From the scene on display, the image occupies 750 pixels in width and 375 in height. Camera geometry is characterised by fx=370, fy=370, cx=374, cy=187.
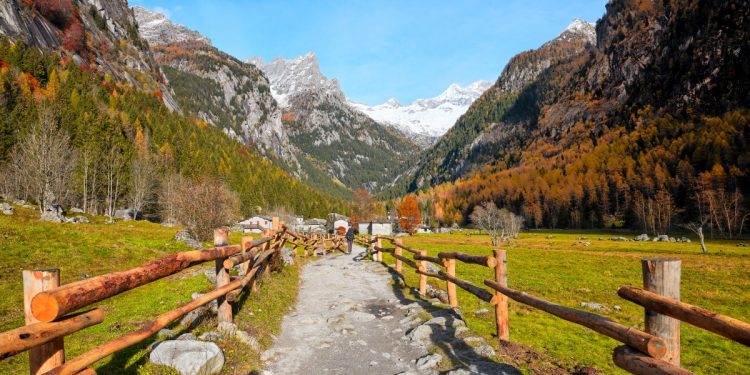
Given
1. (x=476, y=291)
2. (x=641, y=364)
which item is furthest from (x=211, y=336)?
(x=641, y=364)

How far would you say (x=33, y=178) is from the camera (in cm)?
4691

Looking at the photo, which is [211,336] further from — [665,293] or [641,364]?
[665,293]

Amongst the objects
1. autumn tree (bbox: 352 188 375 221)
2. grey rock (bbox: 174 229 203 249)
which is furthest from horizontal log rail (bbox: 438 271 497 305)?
autumn tree (bbox: 352 188 375 221)

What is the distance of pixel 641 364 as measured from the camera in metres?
4.00

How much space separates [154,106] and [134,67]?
44.2 meters

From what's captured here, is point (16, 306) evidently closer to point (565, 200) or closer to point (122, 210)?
point (122, 210)

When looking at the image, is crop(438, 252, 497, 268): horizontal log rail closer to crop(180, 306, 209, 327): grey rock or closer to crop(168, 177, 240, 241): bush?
crop(180, 306, 209, 327): grey rock

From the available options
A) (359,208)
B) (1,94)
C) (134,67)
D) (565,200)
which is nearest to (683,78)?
(565,200)

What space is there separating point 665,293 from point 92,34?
165 m

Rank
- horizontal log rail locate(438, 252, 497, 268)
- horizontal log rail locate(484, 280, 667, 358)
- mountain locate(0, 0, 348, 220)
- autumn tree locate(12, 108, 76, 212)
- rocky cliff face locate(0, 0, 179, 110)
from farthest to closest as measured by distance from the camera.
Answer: rocky cliff face locate(0, 0, 179, 110) < mountain locate(0, 0, 348, 220) < autumn tree locate(12, 108, 76, 212) < horizontal log rail locate(438, 252, 497, 268) < horizontal log rail locate(484, 280, 667, 358)

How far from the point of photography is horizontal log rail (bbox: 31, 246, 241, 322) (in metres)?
3.23

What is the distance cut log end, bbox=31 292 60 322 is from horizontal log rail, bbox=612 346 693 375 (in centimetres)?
568

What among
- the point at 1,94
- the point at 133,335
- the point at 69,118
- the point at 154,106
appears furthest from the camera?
the point at 154,106

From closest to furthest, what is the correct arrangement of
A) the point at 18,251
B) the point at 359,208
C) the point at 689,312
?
the point at 689,312
the point at 18,251
the point at 359,208
